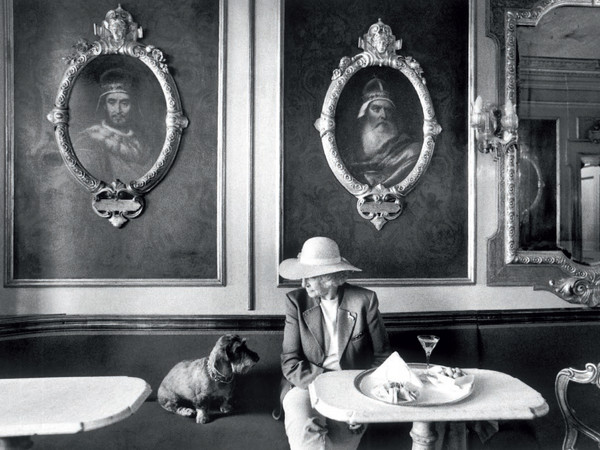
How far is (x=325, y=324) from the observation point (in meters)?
2.70

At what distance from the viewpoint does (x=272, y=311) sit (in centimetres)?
325

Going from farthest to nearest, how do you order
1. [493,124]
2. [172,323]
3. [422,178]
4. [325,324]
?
[422,178]
[493,124]
[172,323]
[325,324]

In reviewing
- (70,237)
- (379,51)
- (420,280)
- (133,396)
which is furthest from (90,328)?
(379,51)

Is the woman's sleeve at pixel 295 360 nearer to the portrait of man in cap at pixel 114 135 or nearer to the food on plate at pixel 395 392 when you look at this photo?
the food on plate at pixel 395 392

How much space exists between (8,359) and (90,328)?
21.7 inches

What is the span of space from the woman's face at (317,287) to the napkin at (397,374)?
2.17 ft

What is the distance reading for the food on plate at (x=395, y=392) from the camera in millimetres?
1848

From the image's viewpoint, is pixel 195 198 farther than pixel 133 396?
Yes

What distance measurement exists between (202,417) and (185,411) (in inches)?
5.2

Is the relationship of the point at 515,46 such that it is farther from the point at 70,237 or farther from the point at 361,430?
the point at 70,237

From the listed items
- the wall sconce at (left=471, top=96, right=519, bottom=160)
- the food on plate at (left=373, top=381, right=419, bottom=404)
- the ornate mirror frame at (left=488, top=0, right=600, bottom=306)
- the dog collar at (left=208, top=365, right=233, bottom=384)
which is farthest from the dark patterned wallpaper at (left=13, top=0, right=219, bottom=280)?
the ornate mirror frame at (left=488, top=0, right=600, bottom=306)

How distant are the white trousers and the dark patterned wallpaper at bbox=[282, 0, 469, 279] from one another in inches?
45.4

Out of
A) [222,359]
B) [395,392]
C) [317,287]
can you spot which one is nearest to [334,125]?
[317,287]

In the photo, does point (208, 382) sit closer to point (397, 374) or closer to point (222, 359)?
point (222, 359)
